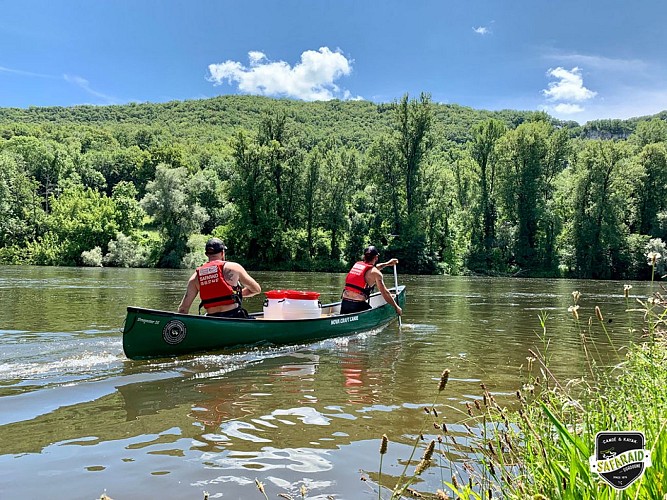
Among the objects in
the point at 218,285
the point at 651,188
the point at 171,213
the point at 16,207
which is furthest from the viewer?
the point at 16,207

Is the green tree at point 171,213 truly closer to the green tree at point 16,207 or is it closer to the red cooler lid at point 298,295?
the green tree at point 16,207

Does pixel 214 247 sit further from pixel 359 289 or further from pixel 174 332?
pixel 359 289

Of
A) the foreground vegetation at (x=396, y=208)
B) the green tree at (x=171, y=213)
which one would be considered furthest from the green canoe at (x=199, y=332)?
the green tree at (x=171, y=213)

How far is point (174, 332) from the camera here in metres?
8.13

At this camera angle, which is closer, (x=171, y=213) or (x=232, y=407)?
(x=232, y=407)

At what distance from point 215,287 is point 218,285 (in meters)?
0.07

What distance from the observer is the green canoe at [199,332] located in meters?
7.86

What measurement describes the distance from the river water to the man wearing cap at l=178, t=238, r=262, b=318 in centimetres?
78

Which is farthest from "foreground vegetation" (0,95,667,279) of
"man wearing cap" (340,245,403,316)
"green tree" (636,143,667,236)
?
"man wearing cap" (340,245,403,316)

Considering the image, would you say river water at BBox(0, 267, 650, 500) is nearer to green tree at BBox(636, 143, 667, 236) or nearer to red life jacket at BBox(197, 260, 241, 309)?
red life jacket at BBox(197, 260, 241, 309)

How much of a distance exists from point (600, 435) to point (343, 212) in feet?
152

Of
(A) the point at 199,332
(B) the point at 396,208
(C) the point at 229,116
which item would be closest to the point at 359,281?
(A) the point at 199,332

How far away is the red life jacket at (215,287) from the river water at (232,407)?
906mm

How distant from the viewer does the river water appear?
3905mm
